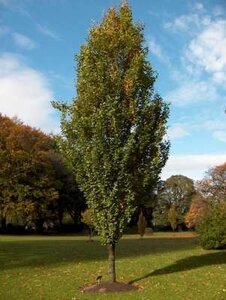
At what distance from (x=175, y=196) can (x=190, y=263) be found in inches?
3180

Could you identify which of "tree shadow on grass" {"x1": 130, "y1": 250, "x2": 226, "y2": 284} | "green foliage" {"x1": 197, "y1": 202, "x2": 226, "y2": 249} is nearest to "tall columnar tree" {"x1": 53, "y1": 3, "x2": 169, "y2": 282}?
"tree shadow on grass" {"x1": 130, "y1": 250, "x2": 226, "y2": 284}

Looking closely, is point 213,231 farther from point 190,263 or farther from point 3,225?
point 3,225

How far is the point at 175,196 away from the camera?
10344cm

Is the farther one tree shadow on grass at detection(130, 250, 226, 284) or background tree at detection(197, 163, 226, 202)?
background tree at detection(197, 163, 226, 202)

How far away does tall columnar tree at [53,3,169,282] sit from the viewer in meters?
16.2

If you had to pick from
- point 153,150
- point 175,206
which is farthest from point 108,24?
point 175,206

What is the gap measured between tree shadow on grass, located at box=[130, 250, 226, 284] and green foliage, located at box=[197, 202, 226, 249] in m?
3.51

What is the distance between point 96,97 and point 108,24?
2752 millimetres

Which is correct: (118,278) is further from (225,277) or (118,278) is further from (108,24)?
(108,24)

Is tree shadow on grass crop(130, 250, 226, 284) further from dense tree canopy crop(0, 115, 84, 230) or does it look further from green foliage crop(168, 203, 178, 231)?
green foliage crop(168, 203, 178, 231)

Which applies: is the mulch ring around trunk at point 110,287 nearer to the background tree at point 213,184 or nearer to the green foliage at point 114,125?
the green foliage at point 114,125

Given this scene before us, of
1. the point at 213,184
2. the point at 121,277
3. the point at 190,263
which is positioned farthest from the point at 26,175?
the point at 121,277

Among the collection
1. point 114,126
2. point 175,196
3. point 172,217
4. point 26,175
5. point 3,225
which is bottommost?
point 114,126

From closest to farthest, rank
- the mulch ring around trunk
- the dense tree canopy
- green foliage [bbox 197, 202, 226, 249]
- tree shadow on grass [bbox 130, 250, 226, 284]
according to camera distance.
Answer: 1. the mulch ring around trunk
2. tree shadow on grass [bbox 130, 250, 226, 284]
3. green foliage [bbox 197, 202, 226, 249]
4. the dense tree canopy
